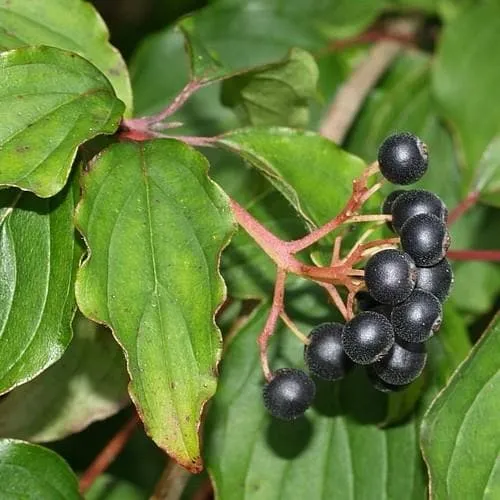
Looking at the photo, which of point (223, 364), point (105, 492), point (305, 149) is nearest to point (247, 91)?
point (305, 149)

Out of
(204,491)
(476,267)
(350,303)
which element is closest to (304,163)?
(350,303)

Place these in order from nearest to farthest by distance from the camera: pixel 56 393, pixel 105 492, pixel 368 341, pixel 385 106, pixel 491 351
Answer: pixel 368 341, pixel 491 351, pixel 56 393, pixel 105 492, pixel 385 106

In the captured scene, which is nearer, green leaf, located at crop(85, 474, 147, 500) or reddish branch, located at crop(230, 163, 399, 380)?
reddish branch, located at crop(230, 163, 399, 380)

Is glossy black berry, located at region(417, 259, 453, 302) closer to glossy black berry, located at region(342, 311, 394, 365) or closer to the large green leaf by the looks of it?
glossy black berry, located at region(342, 311, 394, 365)

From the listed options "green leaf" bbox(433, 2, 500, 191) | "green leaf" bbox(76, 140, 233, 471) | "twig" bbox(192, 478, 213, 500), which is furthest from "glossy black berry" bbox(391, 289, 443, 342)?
"green leaf" bbox(433, 2, 500, 191)

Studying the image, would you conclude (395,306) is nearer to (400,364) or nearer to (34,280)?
(400,364)

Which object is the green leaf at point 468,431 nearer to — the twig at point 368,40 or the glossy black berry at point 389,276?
the glossy black berry at point 389,276

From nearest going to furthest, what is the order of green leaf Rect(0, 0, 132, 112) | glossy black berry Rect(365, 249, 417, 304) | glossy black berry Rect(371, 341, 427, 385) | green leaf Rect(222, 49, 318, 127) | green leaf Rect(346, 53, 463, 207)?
glossy black berry Rect(365, 249, 417, 304), glossy black berry Rect(371, 341, 427, 385), green leaf Rect(0, 0, 132, 112), green leaf Rect(222, 49, 318, 127), green leaf Rect(346, 53, 463, 207)

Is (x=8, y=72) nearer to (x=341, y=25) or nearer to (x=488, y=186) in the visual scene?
(x=488, y=186)
